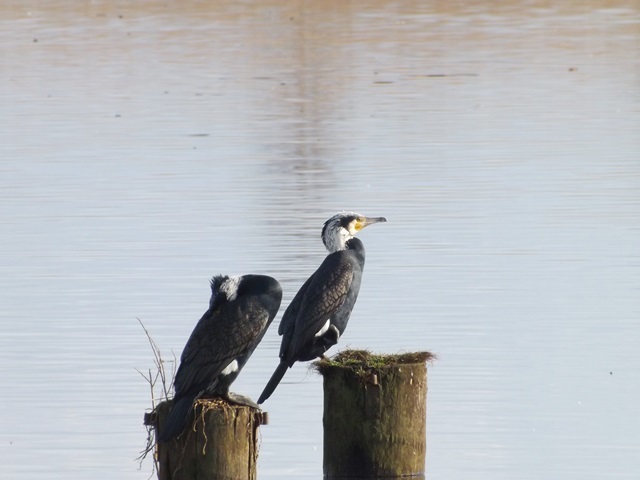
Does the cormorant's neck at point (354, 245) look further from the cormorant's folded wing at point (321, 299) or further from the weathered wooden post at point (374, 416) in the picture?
the weathered wooden post at point (374, 416)

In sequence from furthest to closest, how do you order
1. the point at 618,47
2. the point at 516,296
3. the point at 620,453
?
the point at 618,47 → the point at 516,296 → the point at 620,453

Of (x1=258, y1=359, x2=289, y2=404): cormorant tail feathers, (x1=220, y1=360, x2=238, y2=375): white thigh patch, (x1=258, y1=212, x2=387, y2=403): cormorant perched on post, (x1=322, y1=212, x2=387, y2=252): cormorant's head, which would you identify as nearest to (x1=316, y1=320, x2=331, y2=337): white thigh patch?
(x1=258, y1=212, x2=387, y2=403): cormorant perched on post

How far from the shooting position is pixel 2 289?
10.9 m

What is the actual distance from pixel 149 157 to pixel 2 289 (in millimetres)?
6053

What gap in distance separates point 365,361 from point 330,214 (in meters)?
6.76

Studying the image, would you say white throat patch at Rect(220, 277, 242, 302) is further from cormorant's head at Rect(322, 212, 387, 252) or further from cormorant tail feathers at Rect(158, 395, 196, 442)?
cormorant's head at Rect(322, 212, 387, 252)

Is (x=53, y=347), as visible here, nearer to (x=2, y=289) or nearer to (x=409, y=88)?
(x=2, y=289)

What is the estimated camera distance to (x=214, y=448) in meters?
5.98

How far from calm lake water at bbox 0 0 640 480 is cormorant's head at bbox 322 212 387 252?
0.79 metres

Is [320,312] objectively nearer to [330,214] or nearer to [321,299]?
[321,299]

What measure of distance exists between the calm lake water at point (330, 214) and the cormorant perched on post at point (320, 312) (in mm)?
454

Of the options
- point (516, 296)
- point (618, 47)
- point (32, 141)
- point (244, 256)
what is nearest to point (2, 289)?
point (244, 256)

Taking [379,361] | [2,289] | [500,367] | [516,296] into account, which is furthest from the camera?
[2,289]

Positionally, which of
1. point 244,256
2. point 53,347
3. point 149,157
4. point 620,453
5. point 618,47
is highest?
point 618,47
